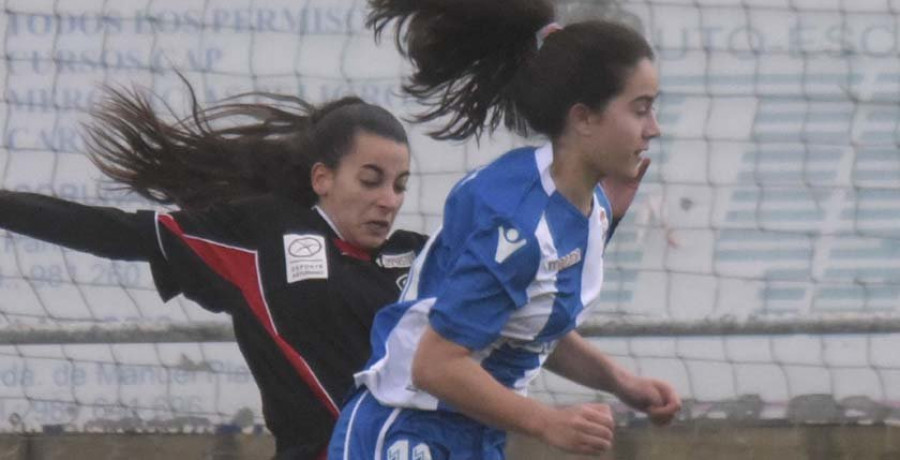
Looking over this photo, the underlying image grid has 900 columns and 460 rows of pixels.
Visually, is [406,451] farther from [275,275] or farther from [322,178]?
[322,178]

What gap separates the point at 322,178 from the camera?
168 inches

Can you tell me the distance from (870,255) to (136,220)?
2.22 m

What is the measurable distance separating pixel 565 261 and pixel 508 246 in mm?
148

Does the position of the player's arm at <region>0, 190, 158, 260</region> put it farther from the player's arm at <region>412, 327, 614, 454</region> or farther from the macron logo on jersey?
the macron logo on jersey

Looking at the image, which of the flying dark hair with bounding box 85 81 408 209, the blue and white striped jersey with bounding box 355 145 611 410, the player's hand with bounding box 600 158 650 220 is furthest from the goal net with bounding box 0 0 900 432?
the blue and white striped jersey with bounding box 355 145 611 410

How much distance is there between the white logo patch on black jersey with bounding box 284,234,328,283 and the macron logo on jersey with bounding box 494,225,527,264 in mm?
1009

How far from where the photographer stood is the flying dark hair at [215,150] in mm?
4398

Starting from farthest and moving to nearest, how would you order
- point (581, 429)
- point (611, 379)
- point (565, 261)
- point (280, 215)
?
point (280, 215) → point (611, 379) → point (565, 261) → point (581, 429)

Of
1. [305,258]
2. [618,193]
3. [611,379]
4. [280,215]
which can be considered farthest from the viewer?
[280,215]

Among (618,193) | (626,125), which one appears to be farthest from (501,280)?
(618,193)

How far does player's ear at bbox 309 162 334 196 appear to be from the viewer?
423cm

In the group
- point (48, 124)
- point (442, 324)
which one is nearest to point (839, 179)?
point (48, 124)

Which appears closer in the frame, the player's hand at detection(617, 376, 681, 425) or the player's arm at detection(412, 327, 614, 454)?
the player's arm at detection(412, 327, 614, 454)

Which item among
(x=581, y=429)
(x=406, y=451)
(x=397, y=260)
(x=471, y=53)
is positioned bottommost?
(x=406, y=451)
